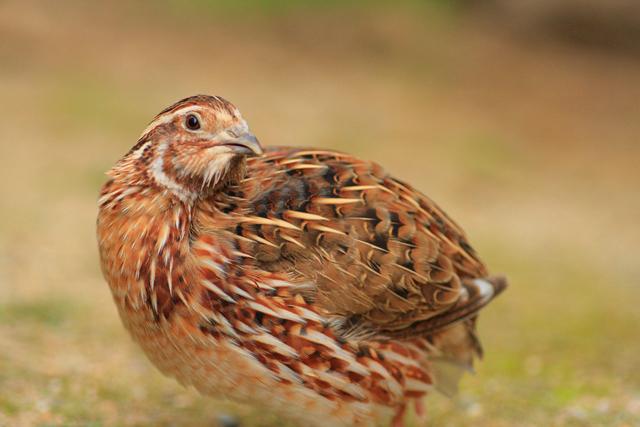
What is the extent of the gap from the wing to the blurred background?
1.47 m

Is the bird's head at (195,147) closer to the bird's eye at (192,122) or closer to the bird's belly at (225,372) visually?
the bird's eye at (192,122)

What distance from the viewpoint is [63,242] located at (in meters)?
8.38

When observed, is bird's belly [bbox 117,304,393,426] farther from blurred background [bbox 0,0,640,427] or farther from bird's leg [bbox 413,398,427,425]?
blurred background [bbox 0,0,640,427]

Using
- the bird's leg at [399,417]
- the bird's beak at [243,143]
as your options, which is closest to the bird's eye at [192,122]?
the bird's beak at [243,143]

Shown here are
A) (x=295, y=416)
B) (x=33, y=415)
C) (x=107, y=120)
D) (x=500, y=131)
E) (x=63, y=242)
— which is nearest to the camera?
(x=295, y=416)

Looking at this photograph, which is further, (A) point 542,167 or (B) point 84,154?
(A) point 542,167

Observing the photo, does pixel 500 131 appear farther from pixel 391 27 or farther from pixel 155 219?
pixel 155 219

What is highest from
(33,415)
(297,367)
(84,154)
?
(84,154)

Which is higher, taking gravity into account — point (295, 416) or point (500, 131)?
point (500, 131)

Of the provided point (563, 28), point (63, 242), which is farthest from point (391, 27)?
point (63, 242)

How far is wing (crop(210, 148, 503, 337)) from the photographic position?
4449mm

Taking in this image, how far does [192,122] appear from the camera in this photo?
4.34m

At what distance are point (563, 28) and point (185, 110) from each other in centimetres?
1249

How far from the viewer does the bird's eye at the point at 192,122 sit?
14.2 feet
